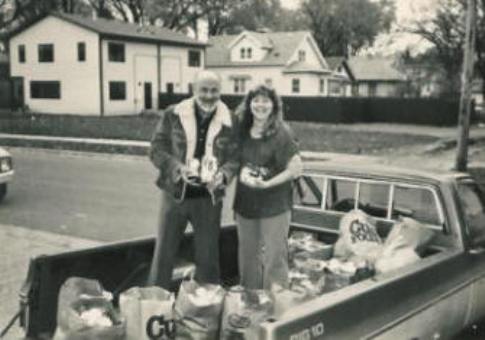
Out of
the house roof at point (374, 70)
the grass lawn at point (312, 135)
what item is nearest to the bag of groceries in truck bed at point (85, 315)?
the grass lawn at point (312, 135)

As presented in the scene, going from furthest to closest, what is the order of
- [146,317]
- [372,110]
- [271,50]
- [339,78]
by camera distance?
[339,78] < [271,50] < [372,110] < [146,317]

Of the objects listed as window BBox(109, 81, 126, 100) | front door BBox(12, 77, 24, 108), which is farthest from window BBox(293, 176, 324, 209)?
front door BBox(12, 77, 24, 108)

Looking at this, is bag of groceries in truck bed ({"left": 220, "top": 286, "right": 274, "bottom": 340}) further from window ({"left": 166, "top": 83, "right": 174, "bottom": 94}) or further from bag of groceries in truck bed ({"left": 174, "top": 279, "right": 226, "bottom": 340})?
window ({"left": 166, "top": 83, "right": 174, "bottom": 94})

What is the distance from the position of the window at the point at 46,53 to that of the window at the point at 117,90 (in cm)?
462

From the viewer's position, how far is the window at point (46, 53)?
150 ft

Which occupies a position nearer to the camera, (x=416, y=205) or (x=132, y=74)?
(x=416, y=205)

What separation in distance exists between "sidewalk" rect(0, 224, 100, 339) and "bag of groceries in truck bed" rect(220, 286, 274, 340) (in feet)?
7.96

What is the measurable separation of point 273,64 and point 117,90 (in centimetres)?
1557

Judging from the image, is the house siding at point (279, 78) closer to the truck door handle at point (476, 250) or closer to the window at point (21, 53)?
the window at point (21, 53)

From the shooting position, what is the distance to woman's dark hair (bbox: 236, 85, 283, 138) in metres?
4.39

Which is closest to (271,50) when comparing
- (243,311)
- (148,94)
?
(148,94)

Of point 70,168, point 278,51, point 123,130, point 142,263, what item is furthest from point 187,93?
point 142,263

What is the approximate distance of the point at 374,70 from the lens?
7750cm

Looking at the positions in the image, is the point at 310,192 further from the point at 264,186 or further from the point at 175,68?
the point at 175,68
